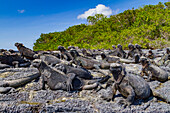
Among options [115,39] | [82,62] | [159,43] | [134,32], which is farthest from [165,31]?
[82,62]

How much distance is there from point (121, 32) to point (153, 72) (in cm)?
2511

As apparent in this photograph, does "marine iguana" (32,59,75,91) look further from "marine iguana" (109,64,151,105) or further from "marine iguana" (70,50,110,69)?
"marine iguana" (70,50,110,69)

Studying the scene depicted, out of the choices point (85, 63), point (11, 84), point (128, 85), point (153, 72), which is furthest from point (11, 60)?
point (153, 72)

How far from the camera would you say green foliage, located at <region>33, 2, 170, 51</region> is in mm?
25297

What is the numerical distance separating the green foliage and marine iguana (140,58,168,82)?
1777 cm

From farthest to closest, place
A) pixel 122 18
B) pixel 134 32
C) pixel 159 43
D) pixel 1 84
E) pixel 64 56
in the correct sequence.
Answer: pixel 122 18 < pixel 134 32 < pixel 159 43 < pixel 64 56 < pixel 1 84

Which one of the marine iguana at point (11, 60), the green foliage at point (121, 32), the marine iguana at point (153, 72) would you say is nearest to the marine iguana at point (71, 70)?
the marine iguana at point (153, 72)

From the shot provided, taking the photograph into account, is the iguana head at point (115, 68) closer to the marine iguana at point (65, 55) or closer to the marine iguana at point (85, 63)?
the marine iguana at point (85, 63)

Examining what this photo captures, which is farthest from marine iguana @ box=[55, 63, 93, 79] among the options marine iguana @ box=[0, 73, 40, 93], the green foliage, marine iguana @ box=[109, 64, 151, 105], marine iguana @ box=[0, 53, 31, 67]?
the green foliage

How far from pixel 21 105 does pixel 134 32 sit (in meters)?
24.0

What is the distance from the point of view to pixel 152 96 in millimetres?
5109

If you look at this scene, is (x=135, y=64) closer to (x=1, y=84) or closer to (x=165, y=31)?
(x=1, y=84)

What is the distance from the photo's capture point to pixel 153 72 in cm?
666

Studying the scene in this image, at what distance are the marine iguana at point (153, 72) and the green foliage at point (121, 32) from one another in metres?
17.8
